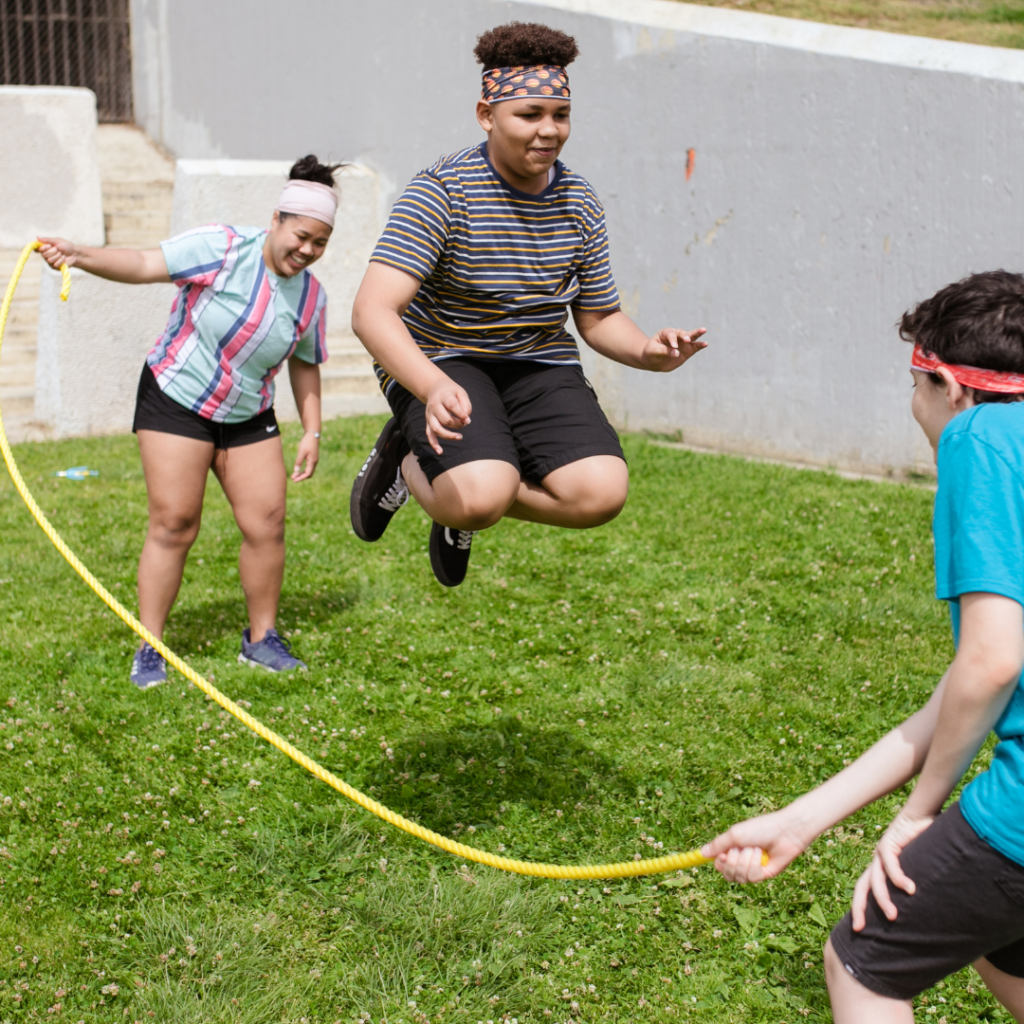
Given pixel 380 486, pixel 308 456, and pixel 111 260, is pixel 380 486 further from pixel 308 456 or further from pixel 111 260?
pixel 111 260

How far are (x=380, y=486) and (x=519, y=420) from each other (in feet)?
2.75

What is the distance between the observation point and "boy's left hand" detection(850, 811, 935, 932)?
2.27 meters

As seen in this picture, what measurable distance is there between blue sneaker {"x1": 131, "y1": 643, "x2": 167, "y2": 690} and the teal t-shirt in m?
4.13

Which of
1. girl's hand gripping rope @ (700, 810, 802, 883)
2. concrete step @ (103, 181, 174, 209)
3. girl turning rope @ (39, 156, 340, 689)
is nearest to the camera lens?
girl's hand gripping rope @ (700, 810, 802, 883)

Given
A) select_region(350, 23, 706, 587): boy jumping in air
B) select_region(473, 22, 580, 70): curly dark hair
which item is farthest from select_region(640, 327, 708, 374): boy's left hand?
select_region(473, 22, 580, 70): curly dark hair

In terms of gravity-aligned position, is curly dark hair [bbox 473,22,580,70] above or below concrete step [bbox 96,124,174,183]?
above

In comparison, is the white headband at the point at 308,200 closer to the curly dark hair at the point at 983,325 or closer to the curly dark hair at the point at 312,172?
the curly dark hair at the point at 312,172

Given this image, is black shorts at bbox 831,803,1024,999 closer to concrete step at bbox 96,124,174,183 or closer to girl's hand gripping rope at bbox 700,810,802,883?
girl's hand gripping rope at bbox 700,810,802,883

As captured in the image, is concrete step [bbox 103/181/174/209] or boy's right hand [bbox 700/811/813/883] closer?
boy's right hand [bbox 700/811/813/883]

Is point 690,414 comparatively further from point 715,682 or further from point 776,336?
point 715,682

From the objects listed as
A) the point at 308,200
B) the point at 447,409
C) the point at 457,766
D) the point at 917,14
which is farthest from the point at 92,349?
the point at 917,14

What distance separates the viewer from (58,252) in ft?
15.5

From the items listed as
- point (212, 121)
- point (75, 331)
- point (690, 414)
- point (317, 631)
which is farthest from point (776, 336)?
point (212, 121)

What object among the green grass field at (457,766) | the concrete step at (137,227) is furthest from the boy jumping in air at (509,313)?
the concrete step at (137,227)
